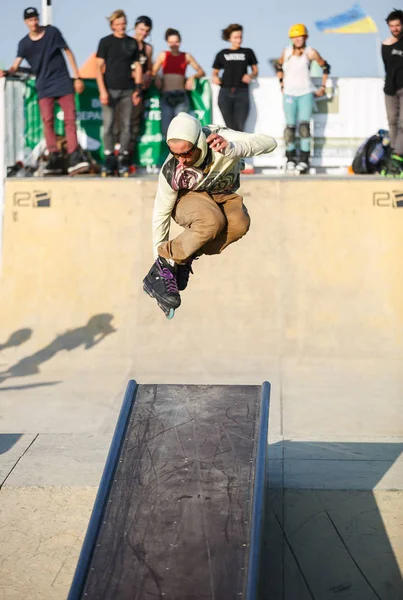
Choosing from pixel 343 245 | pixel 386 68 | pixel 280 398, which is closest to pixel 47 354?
pixel 280 398

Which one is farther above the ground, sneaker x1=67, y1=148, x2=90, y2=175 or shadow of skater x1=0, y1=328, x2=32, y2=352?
sneaker x1=67, y1=148, x2=90, y2=175

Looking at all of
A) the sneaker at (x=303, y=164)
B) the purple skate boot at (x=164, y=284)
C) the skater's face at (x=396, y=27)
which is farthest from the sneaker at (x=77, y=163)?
the purple skate boot at (x=164, y=284)

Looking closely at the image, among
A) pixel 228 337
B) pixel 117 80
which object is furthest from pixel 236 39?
pixel 228 337

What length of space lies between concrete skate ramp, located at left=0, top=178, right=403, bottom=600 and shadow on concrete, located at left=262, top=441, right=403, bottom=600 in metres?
0.03

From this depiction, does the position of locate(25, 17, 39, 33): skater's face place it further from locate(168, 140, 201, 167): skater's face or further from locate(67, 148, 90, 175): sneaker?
locate(168, 140, 201, 167): skater's face

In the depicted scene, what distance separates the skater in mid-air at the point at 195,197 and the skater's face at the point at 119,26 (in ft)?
23.8

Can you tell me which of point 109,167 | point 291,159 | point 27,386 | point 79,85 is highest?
point 79,85

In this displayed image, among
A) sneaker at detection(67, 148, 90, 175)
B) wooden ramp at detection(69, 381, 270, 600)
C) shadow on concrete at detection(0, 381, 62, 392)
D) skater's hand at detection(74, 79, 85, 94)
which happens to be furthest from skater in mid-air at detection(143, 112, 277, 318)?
skater's hand at detection(74, 79, 85, 94)

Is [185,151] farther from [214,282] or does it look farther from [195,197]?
[214,282]

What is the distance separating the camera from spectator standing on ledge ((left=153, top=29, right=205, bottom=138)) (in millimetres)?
14367

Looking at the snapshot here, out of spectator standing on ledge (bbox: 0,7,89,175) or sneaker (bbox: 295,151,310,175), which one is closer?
spectator standing on ledge (bbox: 0,7,89,175)

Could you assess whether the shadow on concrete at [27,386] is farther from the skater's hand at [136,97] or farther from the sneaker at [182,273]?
the skater's hand at [136,97]

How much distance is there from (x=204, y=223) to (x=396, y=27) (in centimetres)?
768

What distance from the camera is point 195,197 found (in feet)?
22.5
